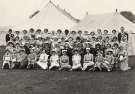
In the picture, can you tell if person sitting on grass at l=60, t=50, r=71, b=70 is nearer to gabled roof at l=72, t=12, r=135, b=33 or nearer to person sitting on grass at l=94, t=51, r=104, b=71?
person sitting on grass at l=94, t=51, r=104, b=71

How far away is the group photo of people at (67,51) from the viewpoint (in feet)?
47.8

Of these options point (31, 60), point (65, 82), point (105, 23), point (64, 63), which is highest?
point (105, 23)

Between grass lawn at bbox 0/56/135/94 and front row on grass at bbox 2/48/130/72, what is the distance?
0.66m

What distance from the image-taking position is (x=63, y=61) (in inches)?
582

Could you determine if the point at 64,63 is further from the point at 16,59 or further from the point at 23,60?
the point at 16,59

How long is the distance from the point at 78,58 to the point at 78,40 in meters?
0.88

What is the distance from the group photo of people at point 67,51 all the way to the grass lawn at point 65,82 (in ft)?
2.42

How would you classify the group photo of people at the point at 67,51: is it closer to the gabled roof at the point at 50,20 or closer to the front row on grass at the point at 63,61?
the front row on grass at the point at 63,61

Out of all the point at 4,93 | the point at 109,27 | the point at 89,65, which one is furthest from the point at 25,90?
the point at 109,27

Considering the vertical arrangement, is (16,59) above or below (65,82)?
above

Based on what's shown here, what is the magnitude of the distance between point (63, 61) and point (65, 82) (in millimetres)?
3139

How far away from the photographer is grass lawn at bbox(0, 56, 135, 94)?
401 inches

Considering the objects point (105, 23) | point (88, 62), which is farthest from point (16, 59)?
point (105, 23)

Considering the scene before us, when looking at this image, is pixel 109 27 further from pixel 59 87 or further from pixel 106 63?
pixel 59 87
